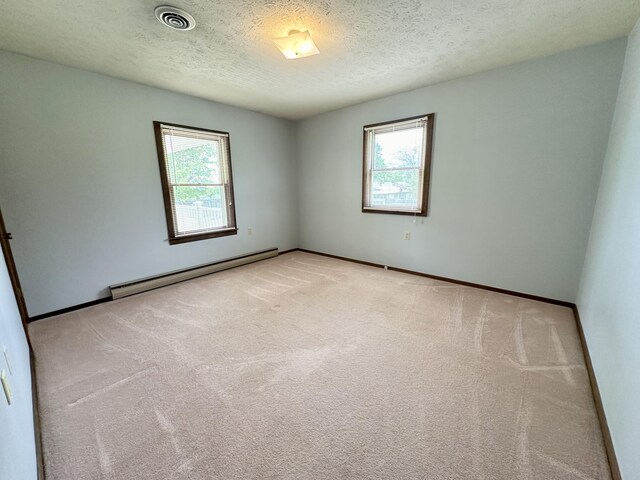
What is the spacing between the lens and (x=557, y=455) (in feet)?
4.03

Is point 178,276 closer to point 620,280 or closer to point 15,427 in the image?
point 15,427

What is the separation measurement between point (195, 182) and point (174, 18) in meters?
2.06

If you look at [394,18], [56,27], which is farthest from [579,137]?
[56,27]

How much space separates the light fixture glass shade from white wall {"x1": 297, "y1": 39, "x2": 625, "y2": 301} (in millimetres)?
1886

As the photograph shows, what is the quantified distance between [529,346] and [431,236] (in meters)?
1.70

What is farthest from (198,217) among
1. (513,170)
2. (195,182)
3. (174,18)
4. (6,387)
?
(513,170)

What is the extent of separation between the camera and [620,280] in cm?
151

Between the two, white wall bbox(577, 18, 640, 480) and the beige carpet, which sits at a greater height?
white wall bbox(577, 18, 640, 480)

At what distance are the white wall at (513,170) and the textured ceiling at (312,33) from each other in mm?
248

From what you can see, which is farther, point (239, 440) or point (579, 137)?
point (579, 137)

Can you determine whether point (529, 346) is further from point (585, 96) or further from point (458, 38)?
point (458, 38)

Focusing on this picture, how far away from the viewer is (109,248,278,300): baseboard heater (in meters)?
3.02

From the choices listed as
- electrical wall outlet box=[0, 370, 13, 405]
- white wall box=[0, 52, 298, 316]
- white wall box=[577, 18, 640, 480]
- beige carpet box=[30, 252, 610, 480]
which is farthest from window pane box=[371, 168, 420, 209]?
electrical wall outlet box=[0, 370, 13, 405]

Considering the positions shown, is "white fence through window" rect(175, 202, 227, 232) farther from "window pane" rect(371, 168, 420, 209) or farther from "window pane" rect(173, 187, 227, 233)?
"window pane" rect(371, 168, 420, 209)
